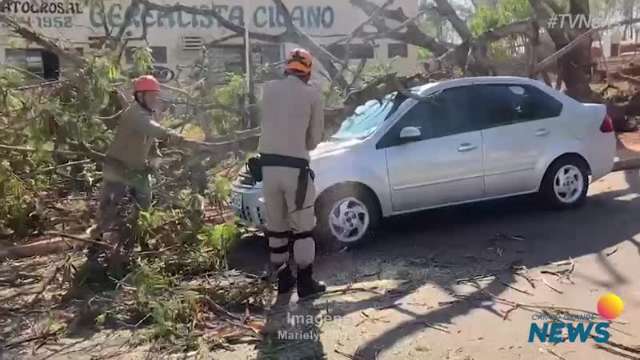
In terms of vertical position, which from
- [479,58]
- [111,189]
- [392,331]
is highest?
[479,58]

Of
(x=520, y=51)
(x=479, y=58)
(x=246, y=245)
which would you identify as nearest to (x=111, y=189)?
(x=246, y=245)

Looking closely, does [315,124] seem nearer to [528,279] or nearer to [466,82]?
[528,279]

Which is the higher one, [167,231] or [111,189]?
[111,189]

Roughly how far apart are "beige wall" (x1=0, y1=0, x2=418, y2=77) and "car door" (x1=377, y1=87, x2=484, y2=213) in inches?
57.3

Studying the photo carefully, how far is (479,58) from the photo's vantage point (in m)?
10.4

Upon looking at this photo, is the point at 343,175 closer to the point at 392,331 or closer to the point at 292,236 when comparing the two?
the point at 292,236

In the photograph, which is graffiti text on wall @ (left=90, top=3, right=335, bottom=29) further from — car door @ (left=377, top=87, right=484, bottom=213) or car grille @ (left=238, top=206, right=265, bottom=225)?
car door @ (left=377, top=87, right=484, bottom=213)

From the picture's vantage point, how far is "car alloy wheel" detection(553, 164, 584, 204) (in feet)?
24.7

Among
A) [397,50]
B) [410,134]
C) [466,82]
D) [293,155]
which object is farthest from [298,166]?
[397,50]

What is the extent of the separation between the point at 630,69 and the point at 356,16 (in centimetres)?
855

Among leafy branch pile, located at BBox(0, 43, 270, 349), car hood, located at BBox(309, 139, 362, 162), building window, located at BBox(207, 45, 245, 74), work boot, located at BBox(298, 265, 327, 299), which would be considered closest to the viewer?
leafy branch pile, located at BBox(0, 43, 270, 349)

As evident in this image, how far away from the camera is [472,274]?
568 centimetres

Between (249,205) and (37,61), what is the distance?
373cm

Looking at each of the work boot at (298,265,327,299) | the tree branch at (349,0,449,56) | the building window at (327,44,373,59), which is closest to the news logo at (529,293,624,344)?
the work boot at (298,265,327,299)
